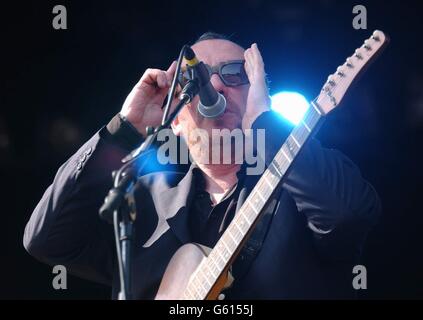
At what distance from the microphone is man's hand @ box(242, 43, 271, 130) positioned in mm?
140

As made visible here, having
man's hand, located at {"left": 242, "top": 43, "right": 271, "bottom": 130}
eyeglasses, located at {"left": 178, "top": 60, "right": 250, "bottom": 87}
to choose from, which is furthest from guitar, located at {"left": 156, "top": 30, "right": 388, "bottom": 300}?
eyeglasses, located at {"left": 178, "top": 60, "right": 250, "bottom": 87}

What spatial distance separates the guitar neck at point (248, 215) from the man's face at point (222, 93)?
47cm

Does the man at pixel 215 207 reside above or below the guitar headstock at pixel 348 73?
below

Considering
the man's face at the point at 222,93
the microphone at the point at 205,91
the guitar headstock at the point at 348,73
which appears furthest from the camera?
the man's face at the point at 222,93

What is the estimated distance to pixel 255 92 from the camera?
271cm

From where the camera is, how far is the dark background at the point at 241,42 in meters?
3.28

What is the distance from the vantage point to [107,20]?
3.42 meters

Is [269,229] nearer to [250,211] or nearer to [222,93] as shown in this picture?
[250,211]

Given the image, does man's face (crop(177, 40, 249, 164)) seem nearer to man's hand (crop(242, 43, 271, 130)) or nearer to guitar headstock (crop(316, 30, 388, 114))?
man's hand (crop(242, 43, 271, 130))

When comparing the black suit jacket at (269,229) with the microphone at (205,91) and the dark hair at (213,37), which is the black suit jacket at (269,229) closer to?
the microphone at (205,91)

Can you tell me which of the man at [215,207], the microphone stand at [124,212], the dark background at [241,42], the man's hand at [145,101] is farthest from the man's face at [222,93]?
the microphone stand at [124,212]

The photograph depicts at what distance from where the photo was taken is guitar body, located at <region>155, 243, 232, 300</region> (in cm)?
262
